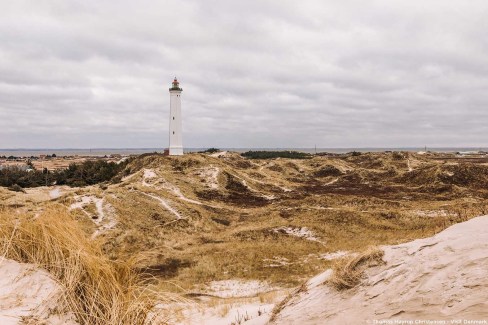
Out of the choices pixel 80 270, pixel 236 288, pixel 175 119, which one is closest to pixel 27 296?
pixel 80 270

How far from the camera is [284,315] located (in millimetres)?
5980

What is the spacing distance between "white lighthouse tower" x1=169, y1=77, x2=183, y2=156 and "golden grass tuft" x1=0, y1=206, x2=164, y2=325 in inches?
1913

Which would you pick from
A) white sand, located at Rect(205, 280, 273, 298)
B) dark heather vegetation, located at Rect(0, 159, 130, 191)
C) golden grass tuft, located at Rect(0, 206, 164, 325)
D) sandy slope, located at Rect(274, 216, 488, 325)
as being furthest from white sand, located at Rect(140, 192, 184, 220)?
sandy slope, located at Rect(274, 216, 488, 325)

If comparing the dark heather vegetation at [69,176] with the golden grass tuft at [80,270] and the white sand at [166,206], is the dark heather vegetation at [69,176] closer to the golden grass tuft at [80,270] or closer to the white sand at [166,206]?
the white sand at [166,206]

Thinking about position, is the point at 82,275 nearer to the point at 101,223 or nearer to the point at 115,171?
the point at 101,223

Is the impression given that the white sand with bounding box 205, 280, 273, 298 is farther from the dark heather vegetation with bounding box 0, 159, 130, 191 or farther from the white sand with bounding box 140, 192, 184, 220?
the dark heather vegetation with bounding box 0, 159, 130, 191

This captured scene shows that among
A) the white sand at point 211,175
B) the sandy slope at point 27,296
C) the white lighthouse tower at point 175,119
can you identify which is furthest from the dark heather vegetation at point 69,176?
the sandy slope at point 27,296

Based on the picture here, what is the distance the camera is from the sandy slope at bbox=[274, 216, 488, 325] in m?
3.88

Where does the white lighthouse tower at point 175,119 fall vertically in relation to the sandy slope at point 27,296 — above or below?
above

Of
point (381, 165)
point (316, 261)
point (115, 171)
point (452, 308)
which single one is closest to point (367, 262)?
point (452, 308)

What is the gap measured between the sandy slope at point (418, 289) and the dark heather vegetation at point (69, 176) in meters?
48.2

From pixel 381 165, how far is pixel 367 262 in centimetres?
6472

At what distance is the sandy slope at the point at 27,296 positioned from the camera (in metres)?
4.14

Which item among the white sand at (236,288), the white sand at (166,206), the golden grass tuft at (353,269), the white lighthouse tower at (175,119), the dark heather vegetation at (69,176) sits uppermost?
the white lighthouse tower at (175,119)
